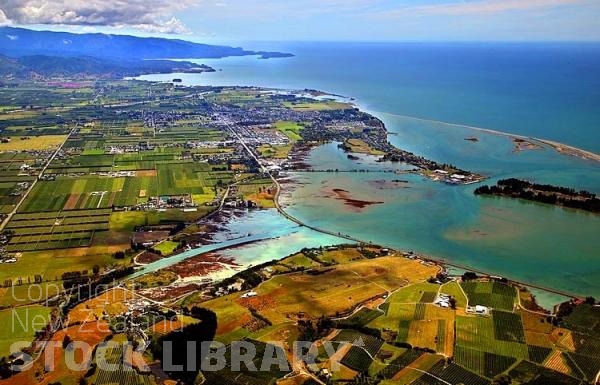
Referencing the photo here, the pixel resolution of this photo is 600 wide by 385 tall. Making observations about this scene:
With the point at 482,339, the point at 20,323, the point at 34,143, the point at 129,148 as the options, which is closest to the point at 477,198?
the point at 482,339

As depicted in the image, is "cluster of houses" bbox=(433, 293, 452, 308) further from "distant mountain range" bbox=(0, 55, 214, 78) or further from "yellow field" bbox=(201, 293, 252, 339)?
"distant mountain range" bbox=(0, 55, 214, 78)

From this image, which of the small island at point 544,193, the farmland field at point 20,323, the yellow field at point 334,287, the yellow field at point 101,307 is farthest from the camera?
the small island at point 544,193

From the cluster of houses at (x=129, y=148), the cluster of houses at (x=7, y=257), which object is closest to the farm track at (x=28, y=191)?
the cluster of houses at (x=7, y=257)

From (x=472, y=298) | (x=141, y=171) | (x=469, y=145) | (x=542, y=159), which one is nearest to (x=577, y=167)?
(x=542, y=159)

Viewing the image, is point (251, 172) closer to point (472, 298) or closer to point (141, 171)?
point (141, 171)

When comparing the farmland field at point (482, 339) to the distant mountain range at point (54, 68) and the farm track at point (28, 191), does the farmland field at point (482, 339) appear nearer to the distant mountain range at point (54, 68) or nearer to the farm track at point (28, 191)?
the farm track at point (28, 191)

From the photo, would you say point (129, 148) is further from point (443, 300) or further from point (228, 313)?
point (443, 300)
